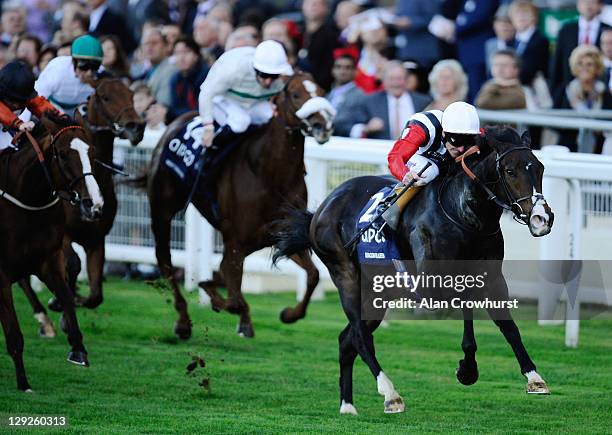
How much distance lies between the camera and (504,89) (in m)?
12.3

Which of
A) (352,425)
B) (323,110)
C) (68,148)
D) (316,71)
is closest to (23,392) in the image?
(68,148)

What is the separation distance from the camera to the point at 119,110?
1020 centimetres

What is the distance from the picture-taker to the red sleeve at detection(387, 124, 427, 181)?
7570 mm

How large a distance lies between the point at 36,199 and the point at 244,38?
15.2 ft

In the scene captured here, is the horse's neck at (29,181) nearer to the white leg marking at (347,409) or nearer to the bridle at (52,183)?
the bridle at (52,183)

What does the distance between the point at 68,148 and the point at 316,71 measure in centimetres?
597

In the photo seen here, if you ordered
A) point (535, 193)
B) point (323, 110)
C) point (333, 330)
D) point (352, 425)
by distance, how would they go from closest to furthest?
point (535, 193), point (352, 425), point (323, 110), point (333, 330)

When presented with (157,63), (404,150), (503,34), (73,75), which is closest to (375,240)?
(404,150)

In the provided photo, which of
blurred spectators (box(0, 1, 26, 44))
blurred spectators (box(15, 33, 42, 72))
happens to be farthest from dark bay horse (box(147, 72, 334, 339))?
blurred spectators (box(0, 1, 26, 44))

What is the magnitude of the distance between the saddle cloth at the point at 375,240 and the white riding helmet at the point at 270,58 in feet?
7.63

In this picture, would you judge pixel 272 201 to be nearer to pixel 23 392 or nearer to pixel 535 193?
pixel 23 392

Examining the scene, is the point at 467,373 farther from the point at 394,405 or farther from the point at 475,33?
Answer: the point at 475,33

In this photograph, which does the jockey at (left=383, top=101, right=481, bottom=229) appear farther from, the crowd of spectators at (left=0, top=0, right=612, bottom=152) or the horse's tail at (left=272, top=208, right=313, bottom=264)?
the crowd of spectators at (left=0, top=0, right=612, bottom=152)

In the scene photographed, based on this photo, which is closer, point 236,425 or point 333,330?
point 236,425
